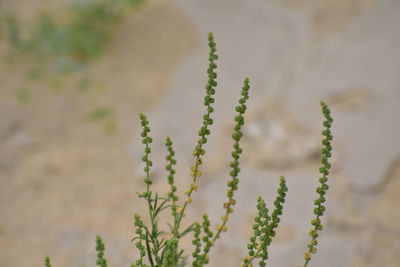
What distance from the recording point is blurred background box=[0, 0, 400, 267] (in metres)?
3.45

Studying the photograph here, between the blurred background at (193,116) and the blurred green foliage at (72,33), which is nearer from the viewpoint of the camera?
the blurred background at (193,116)

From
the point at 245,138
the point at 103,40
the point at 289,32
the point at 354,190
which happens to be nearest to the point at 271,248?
the point at 354,190

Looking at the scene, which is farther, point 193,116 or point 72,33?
point 72,33

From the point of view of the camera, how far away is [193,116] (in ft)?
13.7

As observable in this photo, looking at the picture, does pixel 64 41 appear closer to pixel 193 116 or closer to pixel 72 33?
pixel 72 33

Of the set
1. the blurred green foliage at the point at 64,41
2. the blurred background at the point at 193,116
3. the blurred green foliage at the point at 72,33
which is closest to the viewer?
the blurred background at the point at 193,116

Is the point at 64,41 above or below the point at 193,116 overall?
above

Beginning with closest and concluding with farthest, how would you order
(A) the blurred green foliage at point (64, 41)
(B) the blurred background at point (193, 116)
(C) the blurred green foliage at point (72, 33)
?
(B) the blurred background at point (193, 116)
(A) the blurred green foliage at point (64, 41)
(C) the blurred green foliage at point (72, 33)

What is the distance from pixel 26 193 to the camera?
12.3 feet

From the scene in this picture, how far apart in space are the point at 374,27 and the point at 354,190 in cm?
152

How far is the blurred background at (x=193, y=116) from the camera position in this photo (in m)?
3.45

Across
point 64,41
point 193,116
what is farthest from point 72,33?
point 193,116

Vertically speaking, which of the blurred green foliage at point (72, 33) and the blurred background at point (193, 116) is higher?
the blurred green foliage at point (72, 33)

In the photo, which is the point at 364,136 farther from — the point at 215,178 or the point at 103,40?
the point at 103,40
